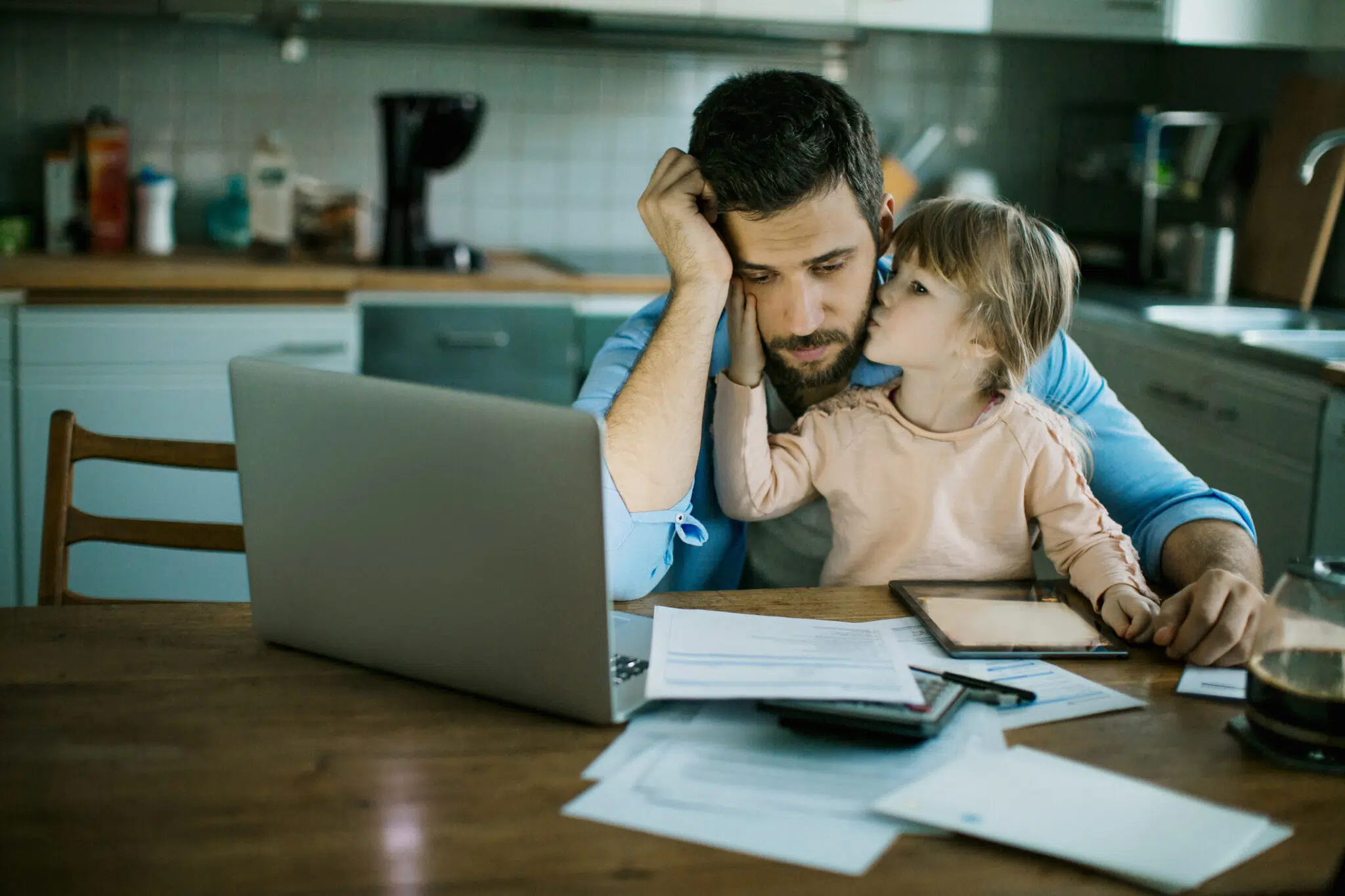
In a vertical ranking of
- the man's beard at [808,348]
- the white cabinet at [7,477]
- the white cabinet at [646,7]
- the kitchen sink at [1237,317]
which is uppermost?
the white cabinet at [646,7]

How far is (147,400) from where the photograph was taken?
9.39 ft

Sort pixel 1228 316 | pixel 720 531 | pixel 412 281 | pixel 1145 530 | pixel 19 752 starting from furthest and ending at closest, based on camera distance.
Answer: pixel 1228 316 → pixel 412 281 → pixel 720 531 → pixel 1145 530 → pixel 19 752

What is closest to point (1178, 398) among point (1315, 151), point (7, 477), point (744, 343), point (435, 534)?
point (1315, 151)

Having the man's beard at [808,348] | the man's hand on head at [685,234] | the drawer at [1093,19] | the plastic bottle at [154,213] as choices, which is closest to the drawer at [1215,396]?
the drawer at [1093,19]

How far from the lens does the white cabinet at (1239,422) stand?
2549 mm

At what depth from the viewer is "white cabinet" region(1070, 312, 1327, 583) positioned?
255 cm

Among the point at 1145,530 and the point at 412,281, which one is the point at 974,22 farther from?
the point at 1145,530

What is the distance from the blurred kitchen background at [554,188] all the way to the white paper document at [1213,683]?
1.48 metres

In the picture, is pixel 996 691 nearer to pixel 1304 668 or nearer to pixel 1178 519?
pixel 1304 668

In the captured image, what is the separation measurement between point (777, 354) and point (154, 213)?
2.17m

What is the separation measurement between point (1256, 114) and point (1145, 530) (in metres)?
2.53

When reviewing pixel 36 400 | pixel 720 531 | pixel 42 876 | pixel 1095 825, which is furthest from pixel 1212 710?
pixel 36 400

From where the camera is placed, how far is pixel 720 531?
5.82 ft

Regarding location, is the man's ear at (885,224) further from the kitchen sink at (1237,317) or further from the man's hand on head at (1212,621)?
the kitchen sink at (1237,317)
